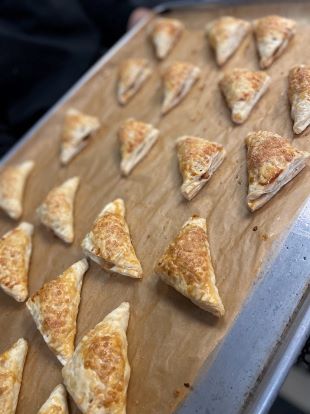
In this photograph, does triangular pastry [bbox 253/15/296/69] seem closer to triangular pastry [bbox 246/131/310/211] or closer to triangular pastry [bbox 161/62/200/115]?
triangular pastry [bbox 161/62/200/115]

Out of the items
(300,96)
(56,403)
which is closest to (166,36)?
(300,96)

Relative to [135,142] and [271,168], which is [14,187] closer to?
[135,142]

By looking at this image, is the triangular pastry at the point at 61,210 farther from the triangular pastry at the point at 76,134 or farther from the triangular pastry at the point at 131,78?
the triangular pastry at the point at 131,78

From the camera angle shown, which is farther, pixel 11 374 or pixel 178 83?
pixel 178 83

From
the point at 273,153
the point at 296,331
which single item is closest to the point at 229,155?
the point at 273,153

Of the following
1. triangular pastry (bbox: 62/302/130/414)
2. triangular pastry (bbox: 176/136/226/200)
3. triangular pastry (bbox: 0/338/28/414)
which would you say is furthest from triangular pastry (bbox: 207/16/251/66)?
triangular pastry (bbox: 0/338/28/414)

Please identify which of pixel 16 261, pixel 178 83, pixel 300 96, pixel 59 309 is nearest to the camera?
pixel 59 309
